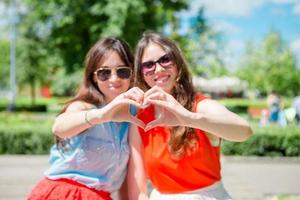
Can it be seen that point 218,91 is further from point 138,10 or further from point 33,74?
point 138,10

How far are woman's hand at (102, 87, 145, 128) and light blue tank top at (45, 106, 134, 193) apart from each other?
0.87 ft

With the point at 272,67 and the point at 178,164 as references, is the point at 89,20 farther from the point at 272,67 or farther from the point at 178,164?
the point at 272,67

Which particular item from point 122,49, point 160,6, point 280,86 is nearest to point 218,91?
point 280,86

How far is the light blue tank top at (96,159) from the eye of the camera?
2.41m

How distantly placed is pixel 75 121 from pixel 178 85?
0.53 m

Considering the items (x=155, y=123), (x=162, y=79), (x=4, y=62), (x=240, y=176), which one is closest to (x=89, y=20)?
(x=240, y=176)

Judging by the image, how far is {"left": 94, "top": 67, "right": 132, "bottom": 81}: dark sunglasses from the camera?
2463 millimetres

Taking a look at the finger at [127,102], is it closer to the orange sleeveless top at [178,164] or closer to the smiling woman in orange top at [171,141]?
the smiling woman in orange top at [171,141]

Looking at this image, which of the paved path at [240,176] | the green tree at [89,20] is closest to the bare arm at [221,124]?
the paved path at [240,176]

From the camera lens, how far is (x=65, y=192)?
2.38m

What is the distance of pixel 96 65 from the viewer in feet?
8.22

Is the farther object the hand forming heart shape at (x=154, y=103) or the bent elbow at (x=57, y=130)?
the bent elbow at (x=57, y=130)

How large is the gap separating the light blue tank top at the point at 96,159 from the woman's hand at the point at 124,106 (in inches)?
10.4

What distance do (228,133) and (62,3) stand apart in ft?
74.9
